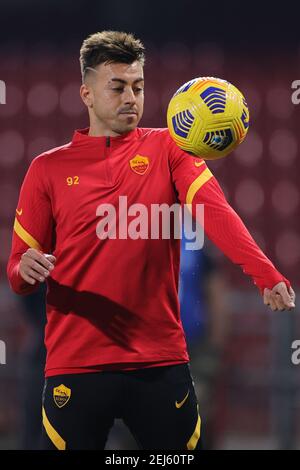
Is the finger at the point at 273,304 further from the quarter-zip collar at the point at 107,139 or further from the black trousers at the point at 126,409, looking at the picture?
the quarter-zip collar at the point at 107,139

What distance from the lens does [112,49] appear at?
109 inches

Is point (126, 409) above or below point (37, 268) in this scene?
below

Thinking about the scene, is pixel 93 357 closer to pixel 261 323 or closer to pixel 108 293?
pixel 108 293

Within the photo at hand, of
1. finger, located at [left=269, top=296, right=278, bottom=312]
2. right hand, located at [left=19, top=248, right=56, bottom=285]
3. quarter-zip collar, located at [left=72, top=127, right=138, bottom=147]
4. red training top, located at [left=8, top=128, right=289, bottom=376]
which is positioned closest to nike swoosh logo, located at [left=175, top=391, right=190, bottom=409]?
red training top, located at [left=8, top=128, right=289, bottom=376]

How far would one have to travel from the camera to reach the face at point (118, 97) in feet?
9.00

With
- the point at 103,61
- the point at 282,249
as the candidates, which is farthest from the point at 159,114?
the point at 103,61

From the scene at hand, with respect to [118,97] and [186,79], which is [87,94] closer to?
[118,97]

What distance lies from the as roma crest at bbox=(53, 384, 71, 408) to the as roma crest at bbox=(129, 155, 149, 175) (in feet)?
2.15

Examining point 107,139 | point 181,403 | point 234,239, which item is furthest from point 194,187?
point 181,403

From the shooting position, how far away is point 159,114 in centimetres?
768

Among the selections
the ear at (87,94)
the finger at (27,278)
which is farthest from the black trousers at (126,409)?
the ear at (87,94)

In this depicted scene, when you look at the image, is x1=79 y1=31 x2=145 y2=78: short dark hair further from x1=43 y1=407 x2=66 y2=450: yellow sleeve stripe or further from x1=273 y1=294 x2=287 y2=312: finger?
x1=43 y1=407 x2=66 y2=450: yellow sleeve stripe

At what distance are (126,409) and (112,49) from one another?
1.06 m

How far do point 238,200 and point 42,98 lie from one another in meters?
1.88
